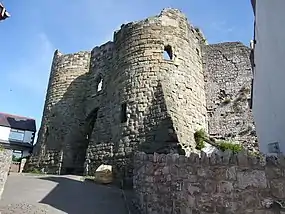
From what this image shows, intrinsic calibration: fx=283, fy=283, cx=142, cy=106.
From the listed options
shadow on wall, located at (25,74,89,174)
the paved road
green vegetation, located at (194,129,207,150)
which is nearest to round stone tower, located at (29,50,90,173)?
shadow on wall, located at (25,74,89,174)

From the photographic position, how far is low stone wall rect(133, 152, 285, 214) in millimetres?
3572

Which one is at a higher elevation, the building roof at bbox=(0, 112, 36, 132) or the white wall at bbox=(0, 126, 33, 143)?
the building roof at bbox=(0, 112, 36, 132)

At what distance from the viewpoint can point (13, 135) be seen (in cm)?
3117

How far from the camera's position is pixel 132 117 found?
463 inches

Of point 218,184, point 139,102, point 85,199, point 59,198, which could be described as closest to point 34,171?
point 139,102

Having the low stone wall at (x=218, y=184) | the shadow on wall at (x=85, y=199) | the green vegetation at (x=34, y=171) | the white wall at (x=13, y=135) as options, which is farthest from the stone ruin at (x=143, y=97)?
the white wall at (x=13, y=135)

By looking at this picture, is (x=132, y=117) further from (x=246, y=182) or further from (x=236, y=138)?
(x=246, y=182)

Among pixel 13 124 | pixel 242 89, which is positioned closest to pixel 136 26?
pixel 242 89

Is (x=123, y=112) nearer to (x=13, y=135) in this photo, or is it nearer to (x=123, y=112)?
(x=123, y=112)

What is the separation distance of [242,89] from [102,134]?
849 centimetres

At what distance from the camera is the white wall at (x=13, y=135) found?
30.5 meters

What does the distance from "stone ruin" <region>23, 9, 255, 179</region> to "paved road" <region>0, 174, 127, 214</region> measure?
2025 mm

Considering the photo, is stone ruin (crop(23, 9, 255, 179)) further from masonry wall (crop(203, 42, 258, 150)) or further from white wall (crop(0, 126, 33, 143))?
white wall (crop(0, 126, 33, 143))

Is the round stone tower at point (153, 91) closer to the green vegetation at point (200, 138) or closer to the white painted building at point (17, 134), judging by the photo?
the green vegetation at point (200, 138)
